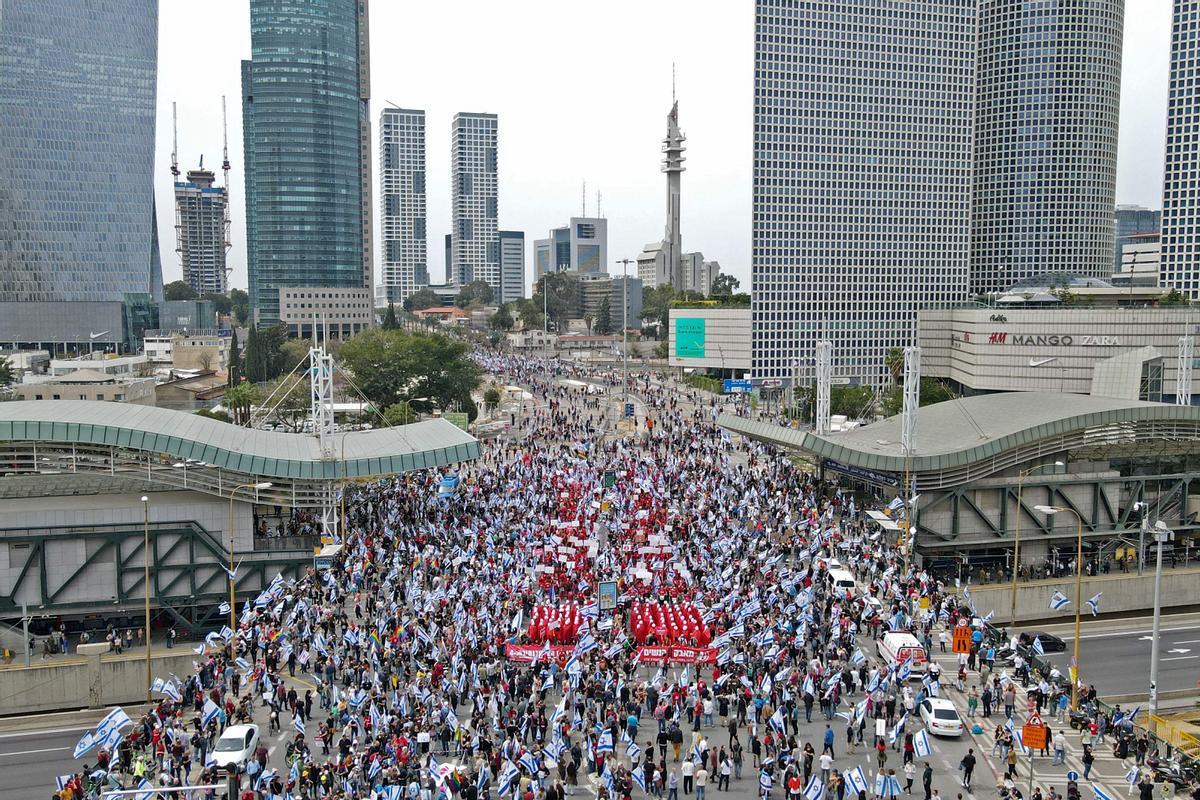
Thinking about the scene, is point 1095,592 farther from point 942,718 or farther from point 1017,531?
point 942,718

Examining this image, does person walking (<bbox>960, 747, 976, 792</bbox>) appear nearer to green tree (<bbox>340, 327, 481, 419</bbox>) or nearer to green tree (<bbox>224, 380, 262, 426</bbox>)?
green tree (<bbox>340, 327, 481, 419</bbox>)

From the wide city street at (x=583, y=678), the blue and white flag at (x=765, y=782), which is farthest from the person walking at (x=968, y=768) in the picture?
the blue and white flag at (x=765, y=782)

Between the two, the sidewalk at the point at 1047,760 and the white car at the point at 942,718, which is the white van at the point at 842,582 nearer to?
the sidewalk at the point at 1047,760

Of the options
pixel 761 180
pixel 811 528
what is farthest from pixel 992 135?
pixel 811 528

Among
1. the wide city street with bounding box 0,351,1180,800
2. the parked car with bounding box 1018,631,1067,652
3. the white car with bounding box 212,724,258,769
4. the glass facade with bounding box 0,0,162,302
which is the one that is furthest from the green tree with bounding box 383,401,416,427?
the glass facade with bounding box 0,0,162,302

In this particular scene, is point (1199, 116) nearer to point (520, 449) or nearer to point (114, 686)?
point (520, 449)

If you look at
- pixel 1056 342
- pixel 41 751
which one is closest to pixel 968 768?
pixel 41 751
